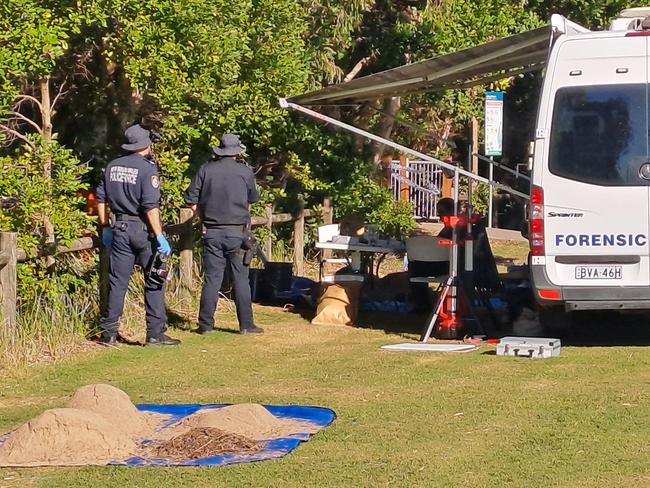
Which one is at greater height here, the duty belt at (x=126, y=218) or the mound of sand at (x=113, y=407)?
the duty belt at (x=126, y=218)

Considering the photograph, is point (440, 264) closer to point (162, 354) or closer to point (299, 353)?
point (299, 353)

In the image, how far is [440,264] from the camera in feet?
42.5

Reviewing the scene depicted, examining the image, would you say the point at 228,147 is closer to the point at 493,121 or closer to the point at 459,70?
the point at 459,70

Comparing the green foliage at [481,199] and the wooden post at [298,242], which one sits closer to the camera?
the wooden post at [298,242]

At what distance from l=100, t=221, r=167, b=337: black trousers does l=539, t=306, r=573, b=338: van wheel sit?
3583 millimetres

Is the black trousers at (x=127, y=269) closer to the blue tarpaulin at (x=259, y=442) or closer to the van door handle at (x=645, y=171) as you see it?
the blue tarpaulin at (x=259, y=442)

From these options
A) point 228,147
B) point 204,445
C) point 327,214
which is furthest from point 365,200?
Result: point 204,445

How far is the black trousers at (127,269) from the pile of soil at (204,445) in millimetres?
3898

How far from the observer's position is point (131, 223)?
36.5 feet

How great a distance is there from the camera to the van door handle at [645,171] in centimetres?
1017

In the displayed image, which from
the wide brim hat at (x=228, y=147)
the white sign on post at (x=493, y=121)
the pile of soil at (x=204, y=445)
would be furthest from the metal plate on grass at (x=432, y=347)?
the white sign on post at (x=493, y=121)

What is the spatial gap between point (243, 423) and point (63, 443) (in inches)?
42.1

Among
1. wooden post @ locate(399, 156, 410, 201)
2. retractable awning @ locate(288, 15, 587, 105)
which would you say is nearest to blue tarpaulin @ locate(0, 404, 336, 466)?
retractable awning @ locate(288, 15, 587, 105)

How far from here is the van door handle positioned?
400 inches
